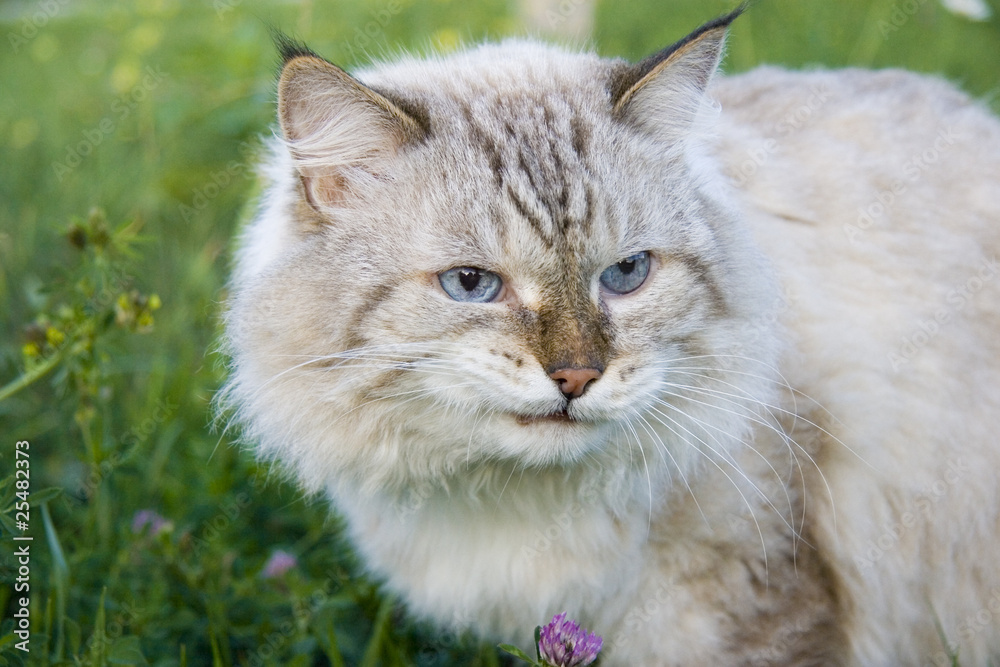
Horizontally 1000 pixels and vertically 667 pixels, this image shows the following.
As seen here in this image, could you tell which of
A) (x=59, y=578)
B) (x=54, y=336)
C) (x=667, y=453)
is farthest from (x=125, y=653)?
(x=667, y=453)

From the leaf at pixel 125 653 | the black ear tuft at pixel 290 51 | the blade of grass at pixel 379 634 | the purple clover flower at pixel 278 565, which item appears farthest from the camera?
the purple clover flower at pixel 278 565

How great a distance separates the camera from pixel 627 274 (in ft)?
6.65

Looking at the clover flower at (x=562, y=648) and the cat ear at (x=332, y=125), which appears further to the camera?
the cat ear at (x=332, y=125)

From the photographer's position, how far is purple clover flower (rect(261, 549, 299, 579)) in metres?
2.74

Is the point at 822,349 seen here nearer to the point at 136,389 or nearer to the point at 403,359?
the point at 403,359

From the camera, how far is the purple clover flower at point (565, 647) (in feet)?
5.84

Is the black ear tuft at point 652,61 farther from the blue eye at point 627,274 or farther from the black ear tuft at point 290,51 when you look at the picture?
the black ear tuft at point 290,51

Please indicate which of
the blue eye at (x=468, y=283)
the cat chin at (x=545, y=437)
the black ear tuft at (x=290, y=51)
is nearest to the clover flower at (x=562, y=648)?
the cat chin at (x=545, y=437)

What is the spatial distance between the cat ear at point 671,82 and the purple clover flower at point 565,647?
1.27 m

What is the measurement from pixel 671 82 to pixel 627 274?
1.80ft

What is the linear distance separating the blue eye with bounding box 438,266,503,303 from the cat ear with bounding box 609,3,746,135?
587 millimetres

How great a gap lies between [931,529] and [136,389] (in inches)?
131

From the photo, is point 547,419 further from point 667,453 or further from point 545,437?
point 667,453

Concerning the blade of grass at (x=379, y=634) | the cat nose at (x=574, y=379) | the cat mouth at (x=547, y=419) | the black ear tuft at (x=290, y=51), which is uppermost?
the black ear tuft at (x=290, y=51)
